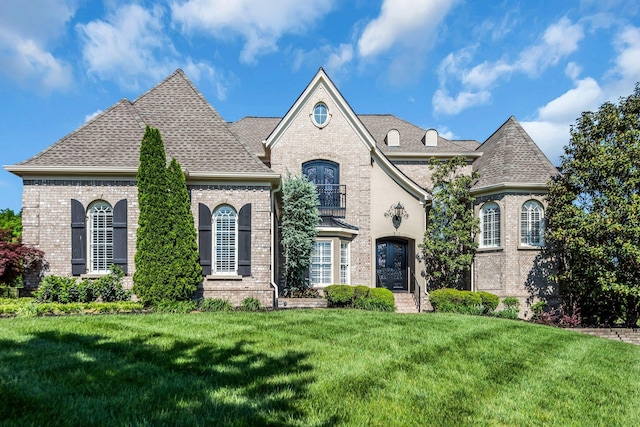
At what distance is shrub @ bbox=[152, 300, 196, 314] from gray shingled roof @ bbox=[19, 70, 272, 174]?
4216 millimetres

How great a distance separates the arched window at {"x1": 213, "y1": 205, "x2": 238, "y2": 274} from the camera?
13.4 meters

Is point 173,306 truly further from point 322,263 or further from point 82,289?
point 322,263

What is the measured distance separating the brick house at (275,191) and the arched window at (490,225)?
1.8 inches

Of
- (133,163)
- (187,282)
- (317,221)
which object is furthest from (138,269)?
(317,221)

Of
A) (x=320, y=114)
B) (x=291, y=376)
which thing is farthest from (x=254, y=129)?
(x=291, y=376)

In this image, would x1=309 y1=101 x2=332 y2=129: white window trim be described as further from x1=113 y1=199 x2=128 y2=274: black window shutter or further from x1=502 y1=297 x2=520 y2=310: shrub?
x1=502 y1=297 x2=520 y2=310: shrub

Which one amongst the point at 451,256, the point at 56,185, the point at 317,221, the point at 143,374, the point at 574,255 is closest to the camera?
the point at 143,374

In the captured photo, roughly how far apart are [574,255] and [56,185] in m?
17.7

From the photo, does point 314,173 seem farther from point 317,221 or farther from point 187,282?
point 187,282

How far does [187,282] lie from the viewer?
1182 cm

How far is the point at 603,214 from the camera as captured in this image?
45.8ft

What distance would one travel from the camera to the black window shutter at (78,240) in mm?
12461

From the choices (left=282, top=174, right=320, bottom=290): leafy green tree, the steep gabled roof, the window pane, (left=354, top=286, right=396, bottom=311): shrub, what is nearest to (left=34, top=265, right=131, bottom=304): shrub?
(left=282, top=174, right=320, bottom=290): leafy green tree

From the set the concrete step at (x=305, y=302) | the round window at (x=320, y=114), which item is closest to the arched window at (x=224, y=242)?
the concrete step at (x=305, y=302)
